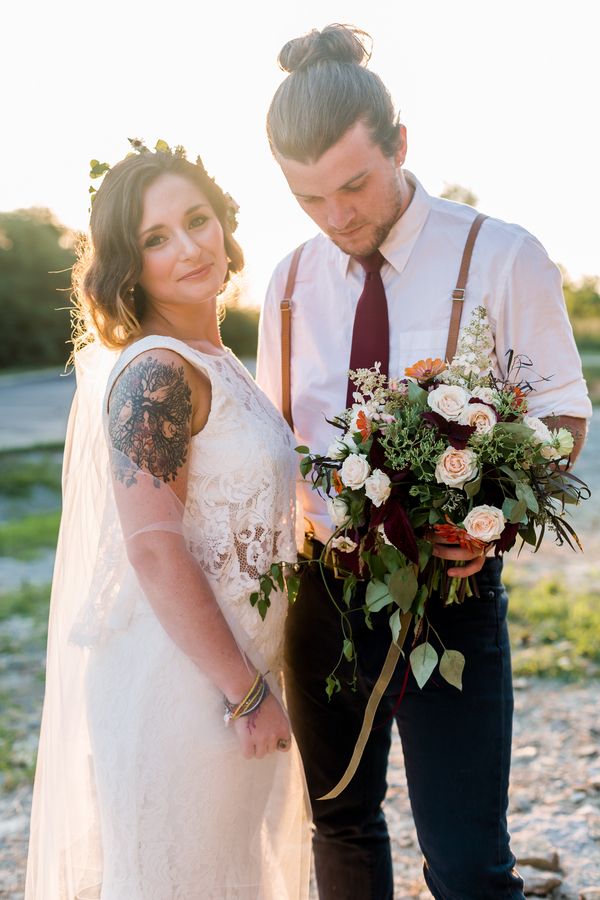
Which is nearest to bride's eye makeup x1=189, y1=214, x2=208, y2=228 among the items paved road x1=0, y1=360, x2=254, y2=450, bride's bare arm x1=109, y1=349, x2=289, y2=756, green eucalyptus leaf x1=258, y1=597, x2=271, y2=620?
bride's bare arm x1=109, y1=349, x2=289, y2=756

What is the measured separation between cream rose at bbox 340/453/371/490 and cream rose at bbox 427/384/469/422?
0.20 metres

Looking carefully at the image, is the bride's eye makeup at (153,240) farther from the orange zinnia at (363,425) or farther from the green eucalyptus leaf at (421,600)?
the green eucalyptus leaf at (421,600)

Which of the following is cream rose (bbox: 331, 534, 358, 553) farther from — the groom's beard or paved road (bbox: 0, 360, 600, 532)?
paved road (bbox: 0, 360, 600, 532)

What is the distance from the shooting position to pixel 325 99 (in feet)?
8.37

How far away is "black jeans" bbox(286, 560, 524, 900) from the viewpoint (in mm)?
2391

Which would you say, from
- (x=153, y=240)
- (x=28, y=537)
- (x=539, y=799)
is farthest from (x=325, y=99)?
(x=28, y=537)

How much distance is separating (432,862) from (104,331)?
1.69 metres

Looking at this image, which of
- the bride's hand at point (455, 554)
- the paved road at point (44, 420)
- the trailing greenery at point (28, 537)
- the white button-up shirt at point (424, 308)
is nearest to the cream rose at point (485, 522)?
the bride's hand at point (455, 554)

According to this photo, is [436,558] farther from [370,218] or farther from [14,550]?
[14,550]

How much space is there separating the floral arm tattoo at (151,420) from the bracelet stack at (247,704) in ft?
1.94

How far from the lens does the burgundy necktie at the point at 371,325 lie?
2.68 m

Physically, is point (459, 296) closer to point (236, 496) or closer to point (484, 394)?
point (484, 394)

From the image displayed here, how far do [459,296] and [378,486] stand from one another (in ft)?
2.69

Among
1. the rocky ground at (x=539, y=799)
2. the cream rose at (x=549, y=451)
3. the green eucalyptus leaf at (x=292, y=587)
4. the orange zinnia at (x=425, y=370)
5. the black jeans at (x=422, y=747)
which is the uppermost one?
the orange zinnia at (x=425, y=370)
